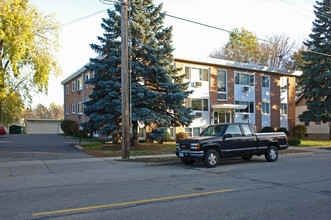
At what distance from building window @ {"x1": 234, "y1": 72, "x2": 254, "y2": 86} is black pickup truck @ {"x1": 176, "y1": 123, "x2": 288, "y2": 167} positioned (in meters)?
16.5

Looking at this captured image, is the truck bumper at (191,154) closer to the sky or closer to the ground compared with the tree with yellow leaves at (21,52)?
closer to the ground

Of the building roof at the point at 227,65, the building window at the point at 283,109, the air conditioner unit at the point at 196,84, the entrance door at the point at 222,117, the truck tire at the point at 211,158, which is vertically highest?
the building roof at the point at 227,65

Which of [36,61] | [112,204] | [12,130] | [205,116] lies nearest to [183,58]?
[205,116]

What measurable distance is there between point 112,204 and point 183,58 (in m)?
20.6

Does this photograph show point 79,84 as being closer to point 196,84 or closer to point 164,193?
point 196,84

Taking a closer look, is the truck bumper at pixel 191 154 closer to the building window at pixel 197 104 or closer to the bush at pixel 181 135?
the bush at pixel 181 135

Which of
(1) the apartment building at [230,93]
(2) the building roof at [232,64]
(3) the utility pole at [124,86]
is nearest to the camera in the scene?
(3) the utility pole at [124,86]

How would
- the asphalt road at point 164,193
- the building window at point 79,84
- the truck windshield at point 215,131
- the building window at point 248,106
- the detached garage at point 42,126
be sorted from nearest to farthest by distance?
the asphalt road at point 164,193 < the truck windshield at point 215,131 < the building window at point 248,106 < the building window at point 79,84 < the detached garage at point 42,126

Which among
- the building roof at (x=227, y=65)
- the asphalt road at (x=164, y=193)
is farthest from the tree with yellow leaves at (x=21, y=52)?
the asphalt road at (x=164, y=193)

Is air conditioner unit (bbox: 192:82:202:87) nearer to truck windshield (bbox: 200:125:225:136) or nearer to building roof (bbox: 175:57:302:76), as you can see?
building roof (bbox: 175:57:302:76)

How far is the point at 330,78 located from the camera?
28.6 metres

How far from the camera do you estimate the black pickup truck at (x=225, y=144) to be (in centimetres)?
1197

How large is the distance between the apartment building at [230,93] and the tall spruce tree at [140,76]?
17.9ft

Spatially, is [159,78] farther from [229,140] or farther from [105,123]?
[229,140]
